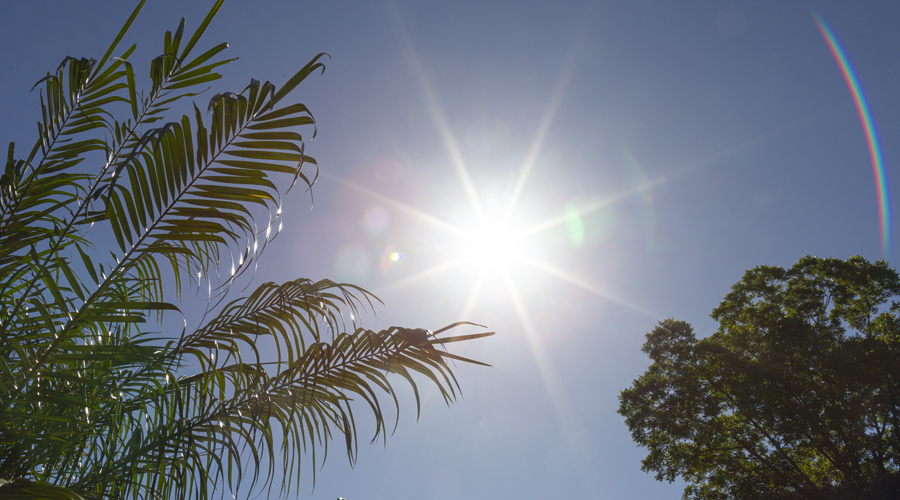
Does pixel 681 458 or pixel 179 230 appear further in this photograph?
pixel 681 458

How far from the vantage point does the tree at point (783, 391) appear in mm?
12297

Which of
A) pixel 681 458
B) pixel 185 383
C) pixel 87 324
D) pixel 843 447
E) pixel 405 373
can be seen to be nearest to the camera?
pixel 87 324

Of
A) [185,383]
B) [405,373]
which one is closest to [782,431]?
[405,373]

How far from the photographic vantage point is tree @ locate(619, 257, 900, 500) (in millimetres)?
12297

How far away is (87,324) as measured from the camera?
2211 mm

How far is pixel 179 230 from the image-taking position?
7.81 feet

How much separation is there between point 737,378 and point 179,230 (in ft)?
50.0

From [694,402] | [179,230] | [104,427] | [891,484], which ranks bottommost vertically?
[104,427]

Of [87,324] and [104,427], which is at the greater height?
[87,324]

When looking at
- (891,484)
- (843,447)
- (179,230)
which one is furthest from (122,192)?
(843,447)

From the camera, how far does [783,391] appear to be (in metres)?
12.7

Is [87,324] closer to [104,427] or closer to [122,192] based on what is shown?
[104,427]

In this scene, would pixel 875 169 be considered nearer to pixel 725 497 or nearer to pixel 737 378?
pixel 737 378

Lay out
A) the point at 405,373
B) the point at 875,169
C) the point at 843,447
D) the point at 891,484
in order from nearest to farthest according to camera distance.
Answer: the point at 405,373 < the point at 891,484 < the point at 843,447 < the point at 875,169
